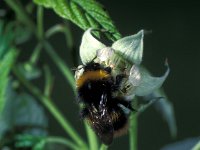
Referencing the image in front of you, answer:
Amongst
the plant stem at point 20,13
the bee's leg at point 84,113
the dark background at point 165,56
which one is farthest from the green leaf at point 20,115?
the dark background at point 165,56

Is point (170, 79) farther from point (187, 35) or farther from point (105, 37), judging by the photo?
point (105, 37)

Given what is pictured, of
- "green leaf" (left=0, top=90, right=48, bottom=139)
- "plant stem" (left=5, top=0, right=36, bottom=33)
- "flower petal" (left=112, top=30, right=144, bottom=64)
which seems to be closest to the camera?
"flower petal" (left=112, top=30, right=144, bottom=64)

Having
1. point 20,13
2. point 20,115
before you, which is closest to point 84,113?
point 20,13

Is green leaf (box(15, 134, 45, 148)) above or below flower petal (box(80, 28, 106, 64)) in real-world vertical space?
below

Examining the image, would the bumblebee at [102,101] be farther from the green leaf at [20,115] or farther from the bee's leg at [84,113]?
the green leaf at [20,115]

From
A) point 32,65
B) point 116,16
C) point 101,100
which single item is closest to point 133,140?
point 101,100

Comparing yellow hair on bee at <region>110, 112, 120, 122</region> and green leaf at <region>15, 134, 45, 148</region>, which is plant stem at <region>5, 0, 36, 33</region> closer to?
green leaf at <region>15, 134, 45, 148</region>

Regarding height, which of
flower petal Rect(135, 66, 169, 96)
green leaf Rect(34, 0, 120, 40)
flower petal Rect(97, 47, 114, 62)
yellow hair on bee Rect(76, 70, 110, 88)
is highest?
green leaf Rect(34, 0, 120, 40)

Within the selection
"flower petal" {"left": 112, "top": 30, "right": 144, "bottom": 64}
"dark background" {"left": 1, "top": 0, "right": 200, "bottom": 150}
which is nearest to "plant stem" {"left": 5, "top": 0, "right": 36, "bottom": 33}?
"flower petal" {"left": 112, "top": 30, "right": 144, "bottom": 64}
